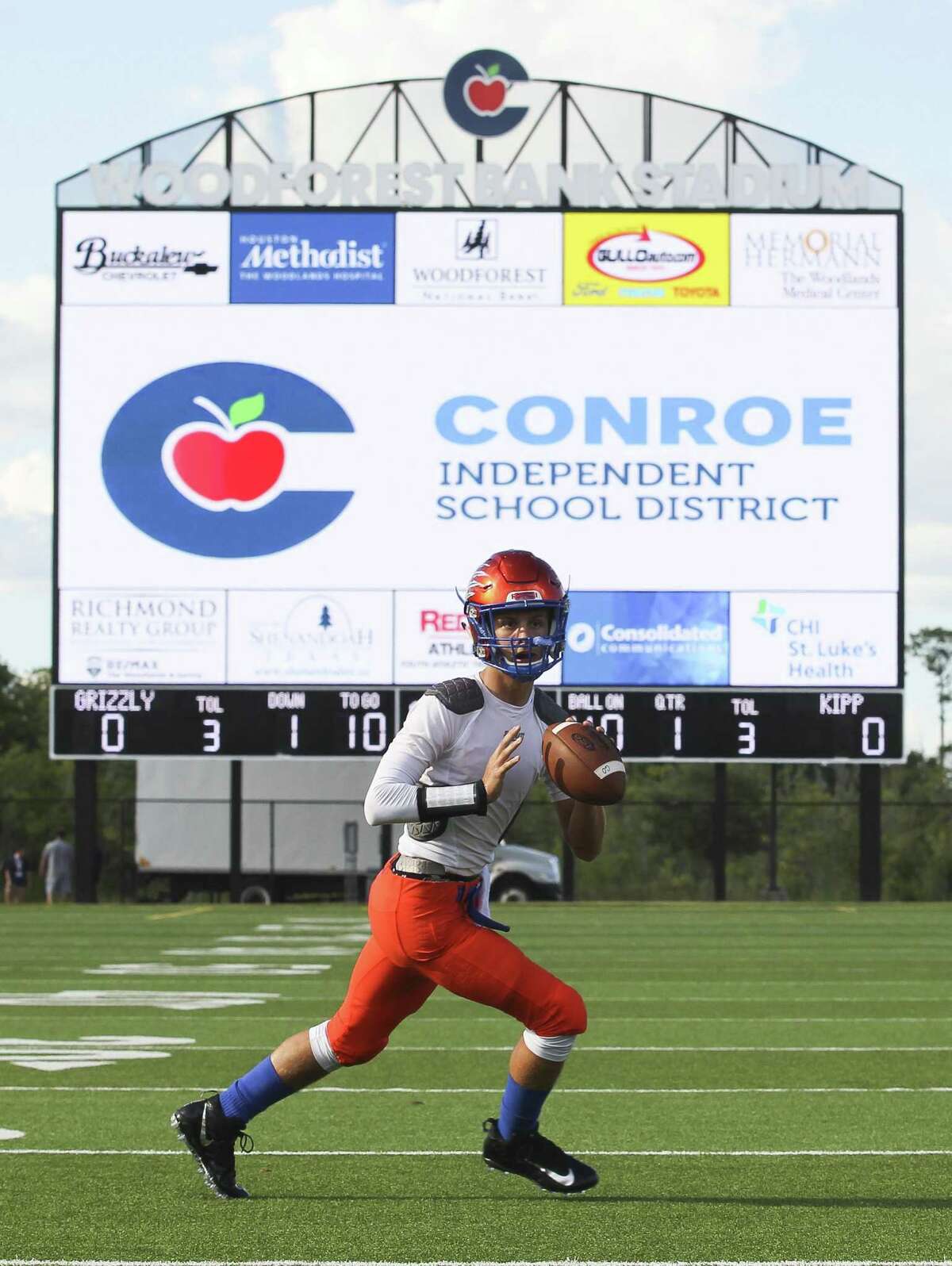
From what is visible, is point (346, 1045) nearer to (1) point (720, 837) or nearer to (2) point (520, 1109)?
(2) point (520, 1109)

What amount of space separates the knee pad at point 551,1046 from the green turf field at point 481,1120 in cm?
44

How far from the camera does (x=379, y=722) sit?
78.7ft

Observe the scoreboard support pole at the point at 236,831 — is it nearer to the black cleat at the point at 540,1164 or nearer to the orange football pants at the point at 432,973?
the black cleat at the point at 540,1164

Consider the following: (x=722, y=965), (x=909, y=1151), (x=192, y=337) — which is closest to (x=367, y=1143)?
(x=909, y=1151)

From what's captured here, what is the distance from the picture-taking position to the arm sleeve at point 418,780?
533 cm

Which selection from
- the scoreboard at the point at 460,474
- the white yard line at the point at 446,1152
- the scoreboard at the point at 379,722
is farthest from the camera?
the scoreboard at the point at 460,474

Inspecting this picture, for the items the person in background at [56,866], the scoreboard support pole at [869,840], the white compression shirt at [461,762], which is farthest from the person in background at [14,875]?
the white compression shirt at [461,762]

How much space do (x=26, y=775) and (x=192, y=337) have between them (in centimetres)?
4278

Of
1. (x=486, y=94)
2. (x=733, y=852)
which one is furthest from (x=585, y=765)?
(x=733, y=852)

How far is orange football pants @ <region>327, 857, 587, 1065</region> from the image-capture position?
549 centimetres

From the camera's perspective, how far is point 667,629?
79.5ft

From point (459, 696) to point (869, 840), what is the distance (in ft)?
76.3

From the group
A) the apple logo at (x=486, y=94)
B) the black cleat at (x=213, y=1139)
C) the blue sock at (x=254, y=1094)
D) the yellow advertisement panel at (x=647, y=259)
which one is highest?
the apple logo at (x=486, y=94)

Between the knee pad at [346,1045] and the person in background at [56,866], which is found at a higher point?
the knee pad at [346,1045]
